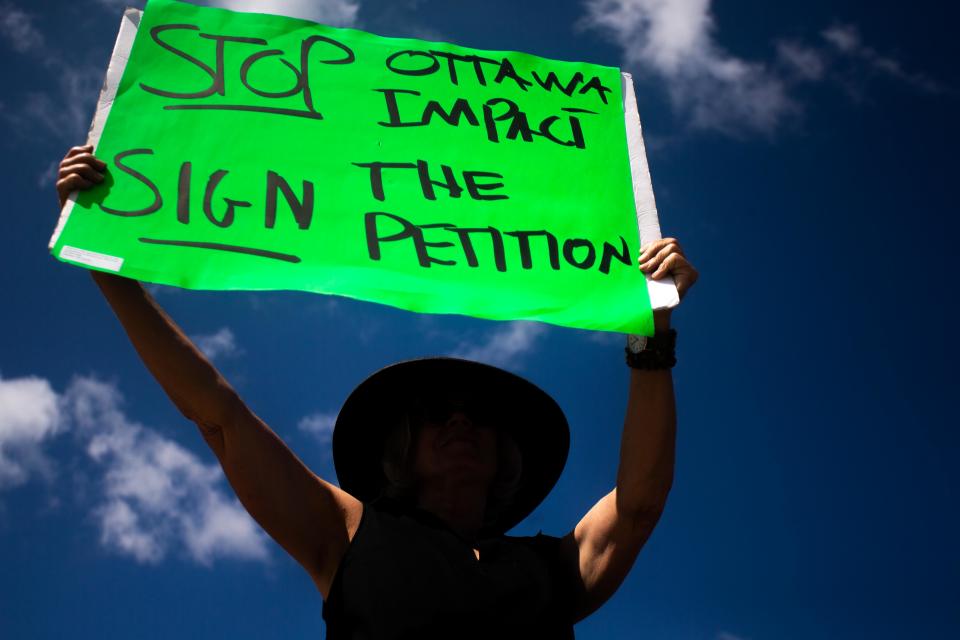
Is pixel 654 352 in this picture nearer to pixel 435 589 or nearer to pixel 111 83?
pixel 435 589

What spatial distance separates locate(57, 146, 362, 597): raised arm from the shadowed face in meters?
0.50

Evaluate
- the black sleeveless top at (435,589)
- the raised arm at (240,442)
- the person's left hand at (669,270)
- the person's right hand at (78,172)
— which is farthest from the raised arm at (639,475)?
the person's right hand at (78,172)

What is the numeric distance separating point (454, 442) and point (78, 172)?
1.42 meters

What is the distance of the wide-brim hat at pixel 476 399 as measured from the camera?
3.07 meters

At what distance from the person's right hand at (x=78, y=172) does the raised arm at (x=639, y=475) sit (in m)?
1.63

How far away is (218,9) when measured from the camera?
3135 mm

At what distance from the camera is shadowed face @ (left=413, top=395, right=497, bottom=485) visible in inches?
114

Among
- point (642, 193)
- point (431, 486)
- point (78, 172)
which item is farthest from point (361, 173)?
point (431, 486)

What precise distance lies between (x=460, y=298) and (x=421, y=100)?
0.95m

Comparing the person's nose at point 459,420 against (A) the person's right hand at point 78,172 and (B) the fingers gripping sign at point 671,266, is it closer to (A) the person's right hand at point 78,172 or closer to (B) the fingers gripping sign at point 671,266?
(B) the fingers gripping sign at point 671,266

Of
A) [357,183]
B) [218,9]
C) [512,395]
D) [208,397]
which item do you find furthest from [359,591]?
[218,9]

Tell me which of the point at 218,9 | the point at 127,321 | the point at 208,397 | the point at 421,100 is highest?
the point at 218,9

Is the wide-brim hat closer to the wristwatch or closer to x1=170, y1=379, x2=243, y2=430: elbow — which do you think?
the wristwatch

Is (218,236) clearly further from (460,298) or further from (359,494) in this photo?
(359,494)
